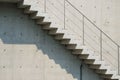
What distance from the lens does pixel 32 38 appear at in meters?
14.0

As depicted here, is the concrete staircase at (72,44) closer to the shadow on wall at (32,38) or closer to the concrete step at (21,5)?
the concrete step at (21,5)

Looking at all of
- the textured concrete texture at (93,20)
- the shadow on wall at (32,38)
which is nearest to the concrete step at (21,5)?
the shadow on wall at (32,38)

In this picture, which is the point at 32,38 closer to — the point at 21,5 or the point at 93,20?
the point at 21,5

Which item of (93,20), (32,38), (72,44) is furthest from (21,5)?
(93,20)

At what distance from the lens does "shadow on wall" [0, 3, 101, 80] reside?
44.5 ft

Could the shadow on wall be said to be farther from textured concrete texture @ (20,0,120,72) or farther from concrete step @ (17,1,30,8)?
textured concrete texture @ (20,0,120,72)

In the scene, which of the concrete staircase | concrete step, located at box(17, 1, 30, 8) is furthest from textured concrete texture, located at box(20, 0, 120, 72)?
concrete step, located at box(17, 1, 30, 8)

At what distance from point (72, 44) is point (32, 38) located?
4.79 feet

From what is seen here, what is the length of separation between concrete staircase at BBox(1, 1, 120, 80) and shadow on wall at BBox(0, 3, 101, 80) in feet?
0.80

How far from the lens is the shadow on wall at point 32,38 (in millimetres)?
13562

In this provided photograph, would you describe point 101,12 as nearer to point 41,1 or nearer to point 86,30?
point 86,30

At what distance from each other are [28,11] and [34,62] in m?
1.90

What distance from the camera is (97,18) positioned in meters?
15.0

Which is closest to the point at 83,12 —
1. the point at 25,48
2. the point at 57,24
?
the point at 57,24
